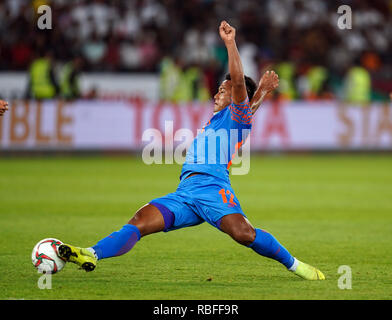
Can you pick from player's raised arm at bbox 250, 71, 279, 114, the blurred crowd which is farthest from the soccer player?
the blurred crowd

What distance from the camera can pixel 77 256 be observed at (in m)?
5.77

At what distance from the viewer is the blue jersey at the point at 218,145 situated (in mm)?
6469

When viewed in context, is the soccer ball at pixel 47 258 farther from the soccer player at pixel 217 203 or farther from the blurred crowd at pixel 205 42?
the blurred crowd at pixel 205 42

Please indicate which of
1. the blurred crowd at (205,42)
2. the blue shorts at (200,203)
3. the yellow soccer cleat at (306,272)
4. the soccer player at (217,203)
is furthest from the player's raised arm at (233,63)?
the blurred crowd at (205,42)

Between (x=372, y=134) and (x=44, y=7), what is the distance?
30.3ft

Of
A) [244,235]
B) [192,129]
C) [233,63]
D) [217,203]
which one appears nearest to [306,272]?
[244,235]

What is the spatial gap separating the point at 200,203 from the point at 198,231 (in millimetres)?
3401

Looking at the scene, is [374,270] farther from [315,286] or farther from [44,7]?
[44,7]

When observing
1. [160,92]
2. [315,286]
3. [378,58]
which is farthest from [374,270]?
[378,58]

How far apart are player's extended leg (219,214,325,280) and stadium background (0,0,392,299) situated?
0.14 meters

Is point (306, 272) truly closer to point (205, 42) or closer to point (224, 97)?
point (224, 97)

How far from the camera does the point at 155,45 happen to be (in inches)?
896

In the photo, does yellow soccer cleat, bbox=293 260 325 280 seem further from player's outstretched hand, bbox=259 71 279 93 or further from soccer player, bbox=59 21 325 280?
player's outstretched hand, bbox=259 71 279 93

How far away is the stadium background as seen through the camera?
6.79m
